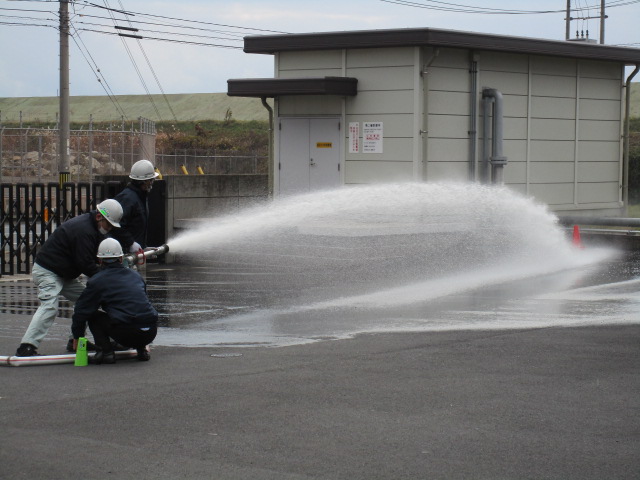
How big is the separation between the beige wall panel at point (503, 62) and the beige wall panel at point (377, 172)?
10.3ft

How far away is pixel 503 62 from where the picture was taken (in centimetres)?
2219

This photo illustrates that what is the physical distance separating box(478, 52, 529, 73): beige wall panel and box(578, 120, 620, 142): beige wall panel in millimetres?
2483

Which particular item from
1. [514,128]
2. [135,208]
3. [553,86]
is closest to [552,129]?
[553,86]

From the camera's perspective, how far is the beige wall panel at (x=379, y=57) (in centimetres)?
2070

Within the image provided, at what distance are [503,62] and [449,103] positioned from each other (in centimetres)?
196

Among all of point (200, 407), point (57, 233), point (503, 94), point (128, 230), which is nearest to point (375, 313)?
point (128, 230)

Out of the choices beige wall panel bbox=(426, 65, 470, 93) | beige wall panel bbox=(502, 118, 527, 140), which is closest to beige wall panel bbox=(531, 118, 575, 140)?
beige wall panel bbox=(502, 118, 527, 140)

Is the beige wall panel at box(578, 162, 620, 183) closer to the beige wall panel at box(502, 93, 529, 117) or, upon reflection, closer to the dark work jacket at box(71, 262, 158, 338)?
the beige wall panel at box(502, 93, 529, 117)

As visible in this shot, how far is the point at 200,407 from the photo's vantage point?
7156 millimetres

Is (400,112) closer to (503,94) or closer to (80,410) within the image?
(503,94)

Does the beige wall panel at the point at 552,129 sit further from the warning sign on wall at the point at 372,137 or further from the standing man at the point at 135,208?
the standing man at the point at 135,208

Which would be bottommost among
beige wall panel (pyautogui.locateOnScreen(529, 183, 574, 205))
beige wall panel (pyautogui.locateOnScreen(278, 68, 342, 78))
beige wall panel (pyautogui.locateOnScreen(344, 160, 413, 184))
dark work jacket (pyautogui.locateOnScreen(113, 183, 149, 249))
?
dark work jacket (pyautogui.locateOnScreen(113, 183, 149, 249))

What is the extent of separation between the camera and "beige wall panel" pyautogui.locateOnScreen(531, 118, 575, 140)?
23.0 meters

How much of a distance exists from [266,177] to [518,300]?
11.9 metres
